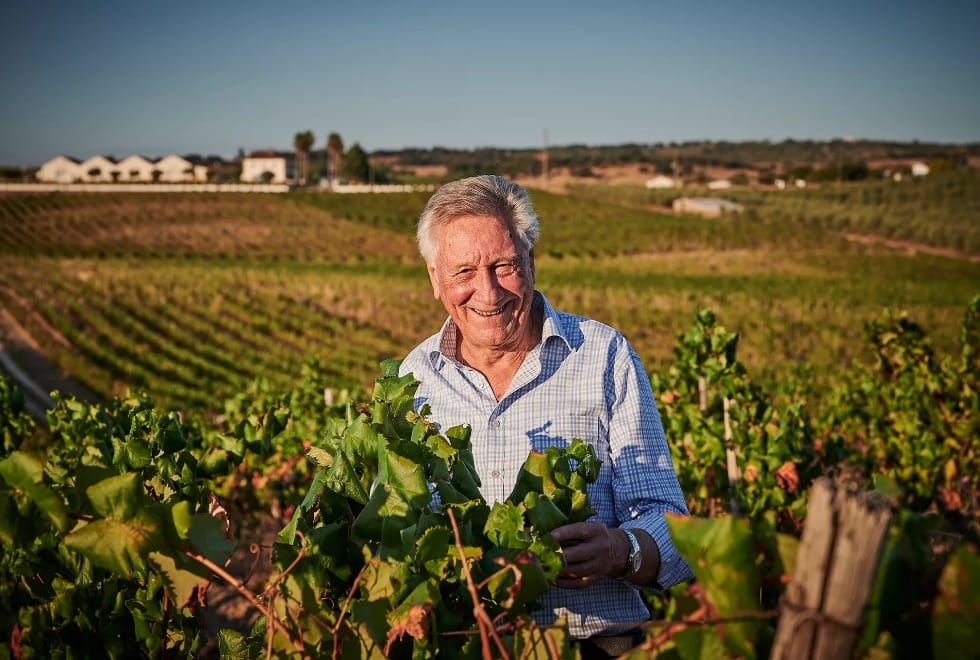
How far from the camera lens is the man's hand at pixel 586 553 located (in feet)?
5.21

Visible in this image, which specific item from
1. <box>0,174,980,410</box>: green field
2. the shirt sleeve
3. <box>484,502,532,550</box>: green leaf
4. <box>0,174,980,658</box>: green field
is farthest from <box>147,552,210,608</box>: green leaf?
<box>0,174,980,410</box>: green field

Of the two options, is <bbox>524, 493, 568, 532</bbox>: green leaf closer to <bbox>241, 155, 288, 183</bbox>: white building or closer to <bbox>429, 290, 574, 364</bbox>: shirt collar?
<bbox>429, 290, 574, 364</bbox>: shirt collar

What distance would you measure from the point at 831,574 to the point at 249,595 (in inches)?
35.0

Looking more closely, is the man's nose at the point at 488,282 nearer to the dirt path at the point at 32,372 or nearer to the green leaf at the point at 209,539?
the green leaf at the point at 209,539

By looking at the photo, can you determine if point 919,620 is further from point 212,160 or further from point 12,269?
point 212,160

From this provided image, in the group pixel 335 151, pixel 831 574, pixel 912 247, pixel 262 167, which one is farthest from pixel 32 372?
pixel 335 151

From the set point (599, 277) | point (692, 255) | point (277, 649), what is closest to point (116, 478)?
point (277, 649)

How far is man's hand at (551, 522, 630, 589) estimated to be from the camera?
159 cm

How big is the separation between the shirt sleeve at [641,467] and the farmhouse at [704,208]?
187ft

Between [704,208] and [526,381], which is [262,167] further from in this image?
[526,381]

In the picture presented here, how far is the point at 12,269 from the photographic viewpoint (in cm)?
3000

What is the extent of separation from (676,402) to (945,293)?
83.5ft

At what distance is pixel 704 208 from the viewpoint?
200ft

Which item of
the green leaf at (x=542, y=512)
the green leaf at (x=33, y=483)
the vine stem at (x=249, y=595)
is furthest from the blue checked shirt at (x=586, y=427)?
the green leaf at (x=33, y=483)
